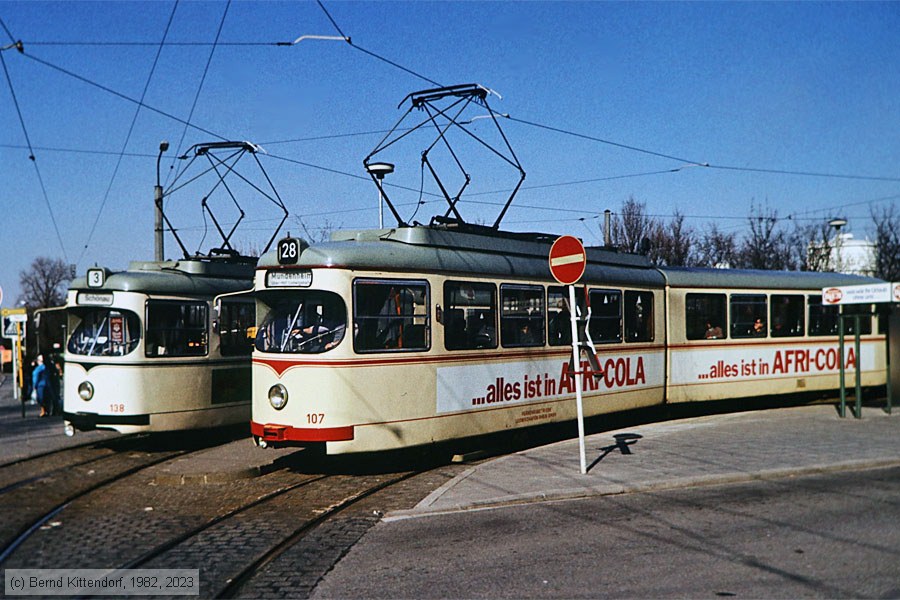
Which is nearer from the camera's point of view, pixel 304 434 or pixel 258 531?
pixel 258 531

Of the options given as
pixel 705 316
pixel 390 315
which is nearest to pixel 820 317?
pixel 705 316

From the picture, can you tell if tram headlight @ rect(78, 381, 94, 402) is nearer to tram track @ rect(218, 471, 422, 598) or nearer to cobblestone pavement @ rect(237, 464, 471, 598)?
tram track @ rect(218, 471, 422, 598)

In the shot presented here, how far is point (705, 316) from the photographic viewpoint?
17859 millimetres

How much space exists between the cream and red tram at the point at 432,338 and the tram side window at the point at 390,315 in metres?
0.02

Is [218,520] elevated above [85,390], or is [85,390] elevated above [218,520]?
[85,390]

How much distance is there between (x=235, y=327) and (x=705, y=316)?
9.08 m

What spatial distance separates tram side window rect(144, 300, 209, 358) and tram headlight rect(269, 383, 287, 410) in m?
3.53

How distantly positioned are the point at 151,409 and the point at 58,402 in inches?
384

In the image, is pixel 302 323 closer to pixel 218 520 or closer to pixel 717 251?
pixel 218 520

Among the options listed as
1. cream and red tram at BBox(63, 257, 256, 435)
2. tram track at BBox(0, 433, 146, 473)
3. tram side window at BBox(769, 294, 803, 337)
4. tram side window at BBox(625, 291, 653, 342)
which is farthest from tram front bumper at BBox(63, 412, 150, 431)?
tram side window at BBox(769, 294, 803, 337)

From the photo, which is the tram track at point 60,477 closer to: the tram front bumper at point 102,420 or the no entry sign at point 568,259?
the tram front bumper at point 102,420

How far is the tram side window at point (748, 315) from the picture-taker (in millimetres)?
18391

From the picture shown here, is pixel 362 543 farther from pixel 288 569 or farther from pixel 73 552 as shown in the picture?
pixel 73 552

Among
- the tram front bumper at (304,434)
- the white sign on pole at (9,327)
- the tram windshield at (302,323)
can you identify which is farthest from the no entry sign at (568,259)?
the white sign on pole at (9,327)
